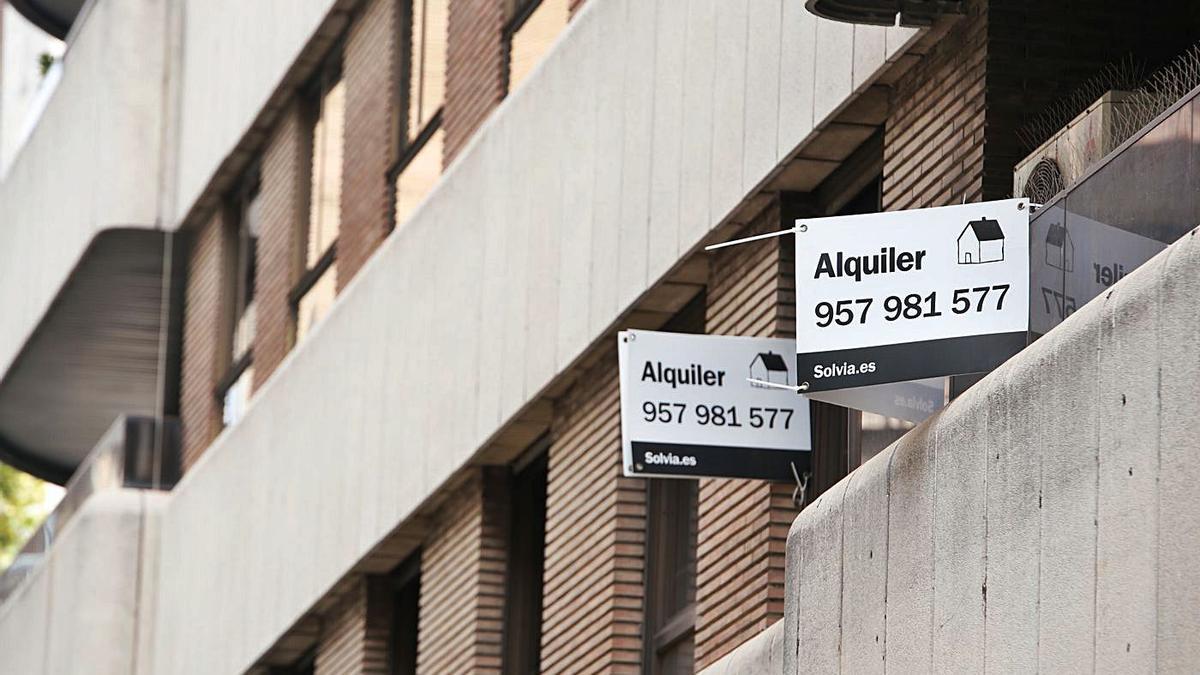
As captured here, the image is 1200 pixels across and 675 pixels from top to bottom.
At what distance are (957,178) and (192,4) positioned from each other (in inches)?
606

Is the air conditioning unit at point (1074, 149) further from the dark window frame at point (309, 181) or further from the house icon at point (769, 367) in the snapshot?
the dark window frame at point (309, 181)

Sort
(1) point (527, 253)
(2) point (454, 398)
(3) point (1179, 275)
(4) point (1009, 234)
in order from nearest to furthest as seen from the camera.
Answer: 1. (3) point (1179, 275)
2. (4) point (1009, 234)
3. (1) point (527, 253)
4. (2) point (454, 398)

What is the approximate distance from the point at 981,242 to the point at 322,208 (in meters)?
13.1

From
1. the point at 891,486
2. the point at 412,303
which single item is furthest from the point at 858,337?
the point at 412,303

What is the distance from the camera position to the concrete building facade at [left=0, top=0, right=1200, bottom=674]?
9.03 meters

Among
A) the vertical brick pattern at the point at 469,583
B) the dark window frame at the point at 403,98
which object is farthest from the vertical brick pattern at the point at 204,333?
the vertical brick pattern at the point at 469,583

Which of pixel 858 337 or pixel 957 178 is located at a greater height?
pixel 957 178

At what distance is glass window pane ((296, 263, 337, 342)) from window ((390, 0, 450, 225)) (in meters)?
1.49

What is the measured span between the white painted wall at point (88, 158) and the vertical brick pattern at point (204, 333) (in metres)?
0.71

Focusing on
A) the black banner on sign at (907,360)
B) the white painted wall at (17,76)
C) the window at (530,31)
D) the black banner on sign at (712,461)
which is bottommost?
the black banner on sign at (907,360)

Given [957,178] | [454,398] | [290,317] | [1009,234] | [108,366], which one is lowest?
[1009,234]

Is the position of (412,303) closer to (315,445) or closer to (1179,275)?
(315,445)

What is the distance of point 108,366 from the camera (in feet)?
94.9

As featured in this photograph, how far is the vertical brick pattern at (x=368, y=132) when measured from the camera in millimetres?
19859
